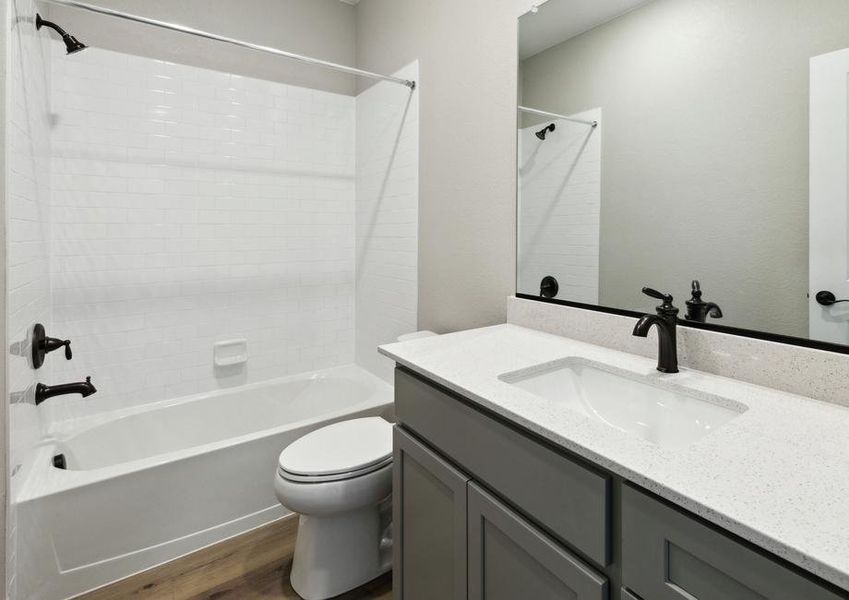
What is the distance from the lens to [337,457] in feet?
5.21

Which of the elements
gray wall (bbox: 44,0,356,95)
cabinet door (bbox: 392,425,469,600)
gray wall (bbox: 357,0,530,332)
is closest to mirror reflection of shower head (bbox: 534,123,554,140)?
gray wall (bbox: 357,0,530,332)

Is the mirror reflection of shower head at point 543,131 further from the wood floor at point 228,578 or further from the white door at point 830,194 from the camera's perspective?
the wood floor at point 228,578

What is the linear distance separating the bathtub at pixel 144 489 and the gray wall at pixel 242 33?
1797 millimetres

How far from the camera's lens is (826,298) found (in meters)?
0.93

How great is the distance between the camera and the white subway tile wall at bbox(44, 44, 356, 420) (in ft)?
6.77

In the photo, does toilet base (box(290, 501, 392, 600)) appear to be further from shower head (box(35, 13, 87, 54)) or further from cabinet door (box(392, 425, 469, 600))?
shower head (box(35, 13, 87, 54))

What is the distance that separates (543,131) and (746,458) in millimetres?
1232

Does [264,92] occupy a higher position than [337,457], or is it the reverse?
[264,92]

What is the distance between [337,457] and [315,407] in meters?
1.14

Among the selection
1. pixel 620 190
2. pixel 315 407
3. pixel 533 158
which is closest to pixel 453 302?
pixel 533 158

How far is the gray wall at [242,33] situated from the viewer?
2.08m

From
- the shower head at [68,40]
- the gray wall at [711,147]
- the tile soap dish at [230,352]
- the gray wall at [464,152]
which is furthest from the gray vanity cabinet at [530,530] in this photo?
the shower head at [68,40]

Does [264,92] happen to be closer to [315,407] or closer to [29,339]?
[29,339]

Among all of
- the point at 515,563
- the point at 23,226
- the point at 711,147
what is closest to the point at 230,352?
the point at 23,226
